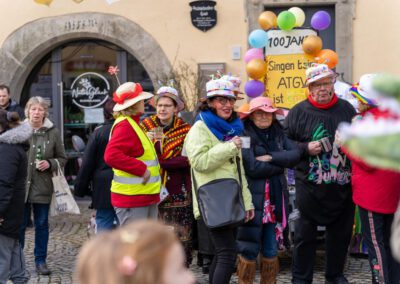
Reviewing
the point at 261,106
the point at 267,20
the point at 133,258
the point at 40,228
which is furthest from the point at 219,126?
the point at 133,258

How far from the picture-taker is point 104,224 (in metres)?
6.45

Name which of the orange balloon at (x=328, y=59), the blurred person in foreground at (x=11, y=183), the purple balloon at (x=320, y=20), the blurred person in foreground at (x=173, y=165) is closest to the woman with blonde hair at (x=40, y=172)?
the blurred person in foreground at (x=173, y=165)

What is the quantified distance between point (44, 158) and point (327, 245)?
2751 mm

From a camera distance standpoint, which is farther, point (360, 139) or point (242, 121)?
point (242, 121)

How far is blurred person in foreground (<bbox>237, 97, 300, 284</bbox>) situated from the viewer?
5352 millimetres

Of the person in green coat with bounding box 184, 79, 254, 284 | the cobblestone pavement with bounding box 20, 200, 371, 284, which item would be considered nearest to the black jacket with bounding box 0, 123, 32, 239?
the person in green coat with bounding box 184, 79, 254, 284

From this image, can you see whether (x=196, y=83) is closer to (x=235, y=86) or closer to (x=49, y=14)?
(x=49, y=14)

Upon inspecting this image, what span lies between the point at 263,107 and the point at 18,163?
1.84 m

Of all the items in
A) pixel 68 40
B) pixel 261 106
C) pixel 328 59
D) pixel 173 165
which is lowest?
pixel 173 165

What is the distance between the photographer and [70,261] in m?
7.20

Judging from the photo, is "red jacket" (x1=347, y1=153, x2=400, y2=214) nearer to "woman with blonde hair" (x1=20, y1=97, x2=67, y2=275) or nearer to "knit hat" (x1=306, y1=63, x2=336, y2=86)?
"knit hat" (x1=306, y1=63, x2=336, y2=86)

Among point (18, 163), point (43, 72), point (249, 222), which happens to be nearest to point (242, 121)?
point (249, 222)

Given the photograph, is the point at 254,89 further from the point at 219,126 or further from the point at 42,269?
the point at 42,269

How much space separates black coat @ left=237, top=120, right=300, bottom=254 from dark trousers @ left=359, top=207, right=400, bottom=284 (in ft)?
2.39
